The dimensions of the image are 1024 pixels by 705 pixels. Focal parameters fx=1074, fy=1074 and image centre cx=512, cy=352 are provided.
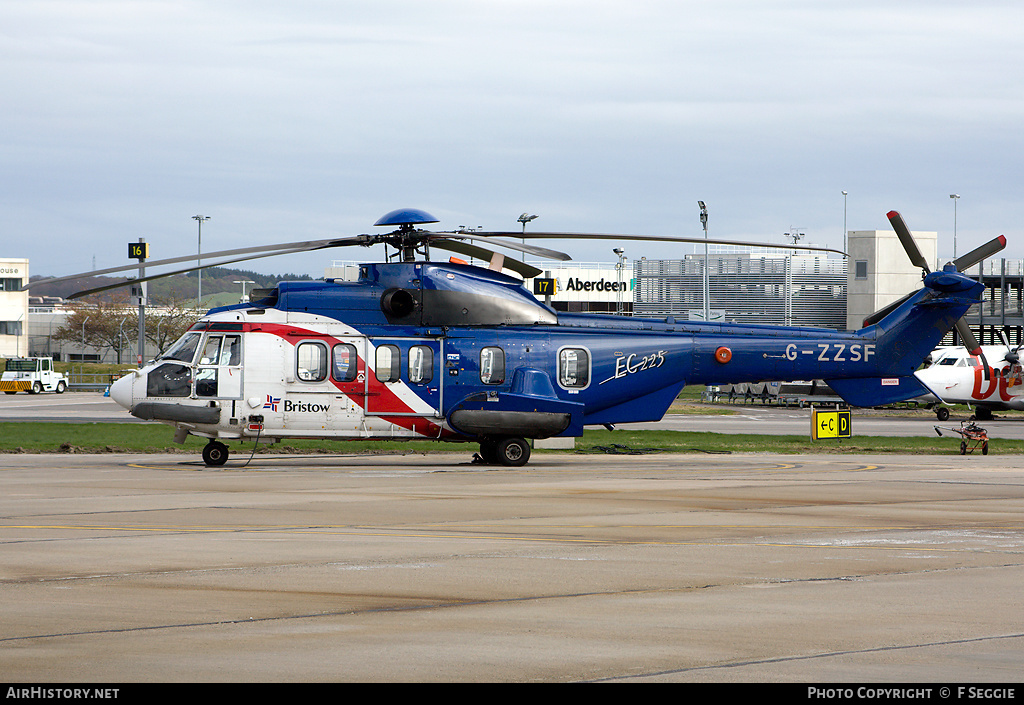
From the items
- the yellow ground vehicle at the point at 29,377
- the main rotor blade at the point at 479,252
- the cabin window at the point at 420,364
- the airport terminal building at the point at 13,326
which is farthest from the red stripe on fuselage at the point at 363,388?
the airport terminal building at the point at 13,326

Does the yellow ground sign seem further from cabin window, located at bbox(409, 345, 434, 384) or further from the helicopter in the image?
cabin window, located at bbox(409, 345, 434, 384)

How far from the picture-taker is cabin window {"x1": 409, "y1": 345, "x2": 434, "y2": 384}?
22469mm

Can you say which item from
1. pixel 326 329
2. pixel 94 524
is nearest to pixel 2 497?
pixel 94 524

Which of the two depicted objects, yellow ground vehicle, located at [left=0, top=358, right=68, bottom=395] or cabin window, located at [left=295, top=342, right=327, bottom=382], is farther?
yellow ground vehicle, located at [left=0, top=358, right=68, bottom=395]

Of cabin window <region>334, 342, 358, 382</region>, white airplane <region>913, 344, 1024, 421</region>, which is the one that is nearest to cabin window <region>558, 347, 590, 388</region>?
cabin window <region>334, 342, 358, 382</region>

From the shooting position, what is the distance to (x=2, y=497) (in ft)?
50.3

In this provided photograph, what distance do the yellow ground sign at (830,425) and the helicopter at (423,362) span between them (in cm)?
775

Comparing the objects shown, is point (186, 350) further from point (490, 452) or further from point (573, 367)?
point (573, 367)

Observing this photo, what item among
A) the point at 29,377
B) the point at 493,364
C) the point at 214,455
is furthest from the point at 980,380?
the point at 29,377

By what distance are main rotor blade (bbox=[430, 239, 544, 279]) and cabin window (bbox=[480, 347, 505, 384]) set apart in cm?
180

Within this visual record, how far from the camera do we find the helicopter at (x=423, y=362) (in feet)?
71.7

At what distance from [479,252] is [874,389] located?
9834 mm

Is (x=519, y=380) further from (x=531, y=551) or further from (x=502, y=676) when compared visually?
(x=502, y=676)

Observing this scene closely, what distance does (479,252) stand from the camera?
2328 centimetres
